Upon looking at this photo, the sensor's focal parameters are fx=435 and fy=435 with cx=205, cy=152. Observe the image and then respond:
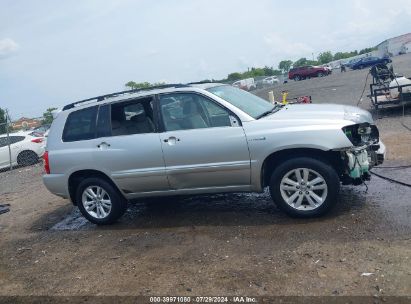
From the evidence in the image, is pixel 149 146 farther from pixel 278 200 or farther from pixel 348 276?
pixel 348 276

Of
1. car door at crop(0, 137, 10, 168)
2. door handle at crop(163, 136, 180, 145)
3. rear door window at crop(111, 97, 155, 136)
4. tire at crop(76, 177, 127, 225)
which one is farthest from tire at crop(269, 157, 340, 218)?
car door at crop(0, 137, 10, 168)

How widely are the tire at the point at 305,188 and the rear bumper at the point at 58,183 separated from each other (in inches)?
126

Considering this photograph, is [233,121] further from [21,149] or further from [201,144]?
[21,149]

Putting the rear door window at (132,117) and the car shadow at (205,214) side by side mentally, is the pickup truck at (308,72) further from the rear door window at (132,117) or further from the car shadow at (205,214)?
the rear door window at (132,117)

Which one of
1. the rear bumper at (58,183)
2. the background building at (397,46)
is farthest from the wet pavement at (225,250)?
the background building at (397,46)

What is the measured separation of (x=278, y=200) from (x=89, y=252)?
2.55 metres

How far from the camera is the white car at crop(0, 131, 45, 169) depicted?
50.0ft

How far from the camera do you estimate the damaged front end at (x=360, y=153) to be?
5191 mm

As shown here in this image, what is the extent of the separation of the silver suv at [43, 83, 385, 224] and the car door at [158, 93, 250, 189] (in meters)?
0.01

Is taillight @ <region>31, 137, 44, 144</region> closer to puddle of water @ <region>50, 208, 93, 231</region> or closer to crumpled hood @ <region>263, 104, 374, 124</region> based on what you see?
puddle of water @ <region>50, 208, 93, 231</region>

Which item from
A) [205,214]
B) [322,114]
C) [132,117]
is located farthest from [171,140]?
[322,114]

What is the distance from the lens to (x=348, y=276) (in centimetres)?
393

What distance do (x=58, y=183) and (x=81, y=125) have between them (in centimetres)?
96

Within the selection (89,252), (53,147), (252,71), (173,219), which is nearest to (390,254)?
(173,219)
